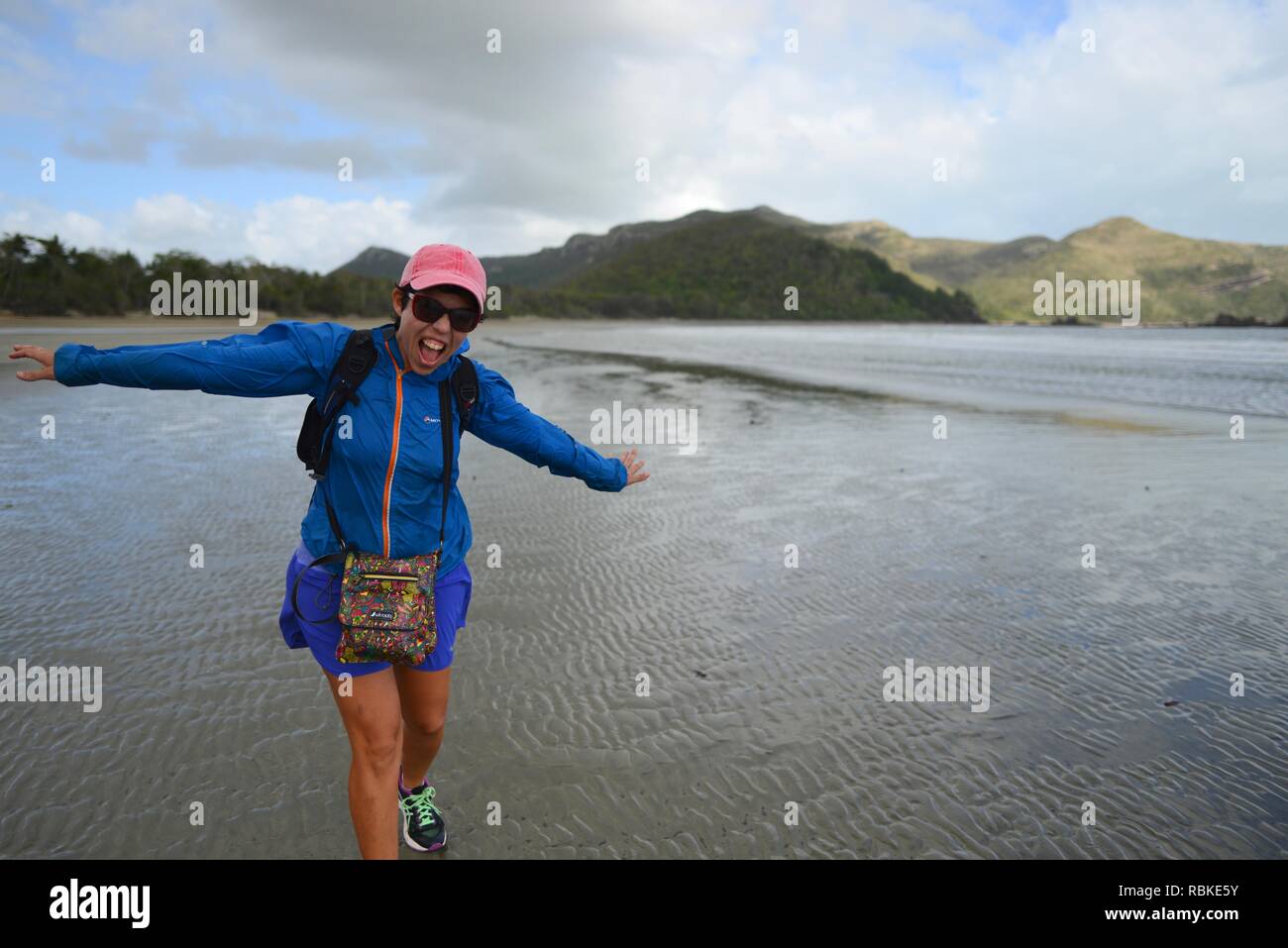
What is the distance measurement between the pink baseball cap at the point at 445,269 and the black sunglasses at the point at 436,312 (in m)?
0.04

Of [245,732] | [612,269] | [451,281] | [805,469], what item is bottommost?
[245,732]

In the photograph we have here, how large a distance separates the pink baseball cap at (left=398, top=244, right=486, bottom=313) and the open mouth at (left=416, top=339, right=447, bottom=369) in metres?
0.18

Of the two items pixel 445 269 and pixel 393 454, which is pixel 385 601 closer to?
pixel 393 454

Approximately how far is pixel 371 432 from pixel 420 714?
1.20 meters

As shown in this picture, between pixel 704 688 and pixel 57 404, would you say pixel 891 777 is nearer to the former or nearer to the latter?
pixel 704 688

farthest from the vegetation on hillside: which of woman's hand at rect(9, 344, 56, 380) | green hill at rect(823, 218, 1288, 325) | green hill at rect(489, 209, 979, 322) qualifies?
green hill at rect(823, 218, 1288, 325)

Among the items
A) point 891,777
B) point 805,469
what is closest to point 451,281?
point 891,777

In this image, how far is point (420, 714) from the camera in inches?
118

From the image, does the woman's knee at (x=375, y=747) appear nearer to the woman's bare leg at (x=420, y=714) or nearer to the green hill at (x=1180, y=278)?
the woman's bare leg at (x=420, y=714)

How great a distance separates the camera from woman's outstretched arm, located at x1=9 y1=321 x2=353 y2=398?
8.08ft

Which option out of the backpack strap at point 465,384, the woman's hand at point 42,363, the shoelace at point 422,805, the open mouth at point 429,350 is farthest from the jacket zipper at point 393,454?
the shoelace at point 422,805

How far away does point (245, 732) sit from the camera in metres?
3.75

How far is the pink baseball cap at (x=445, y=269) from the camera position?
2.54m

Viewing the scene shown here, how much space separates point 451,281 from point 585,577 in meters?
3.98
